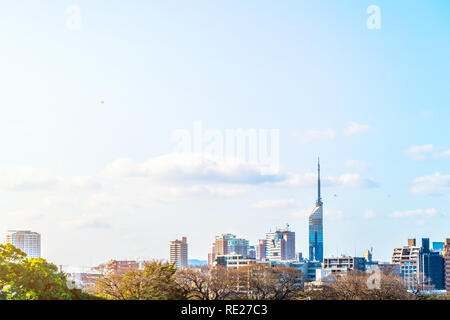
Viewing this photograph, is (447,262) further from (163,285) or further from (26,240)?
(163,285)

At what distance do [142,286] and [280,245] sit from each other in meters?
94.7

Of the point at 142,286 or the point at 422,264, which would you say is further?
the point at 422,264

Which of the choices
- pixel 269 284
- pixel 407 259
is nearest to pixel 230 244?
pixel 407 259

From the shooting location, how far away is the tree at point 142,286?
82.4 ft

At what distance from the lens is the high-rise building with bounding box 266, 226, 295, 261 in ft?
384

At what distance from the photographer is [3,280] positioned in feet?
63.0

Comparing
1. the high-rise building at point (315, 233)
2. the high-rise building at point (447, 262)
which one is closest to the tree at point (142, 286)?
the high-rise building at point (447, 262)

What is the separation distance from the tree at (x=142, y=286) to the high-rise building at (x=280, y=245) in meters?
88.3

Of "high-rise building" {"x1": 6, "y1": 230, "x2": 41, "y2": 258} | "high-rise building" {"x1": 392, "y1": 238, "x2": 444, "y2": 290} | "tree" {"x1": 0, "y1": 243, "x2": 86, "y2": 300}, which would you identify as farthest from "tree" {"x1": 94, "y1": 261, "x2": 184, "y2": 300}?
"high-rise building" {"x1": 392, "y1": 238, "x2": 444, "y2": 290}

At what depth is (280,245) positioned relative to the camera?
119 m

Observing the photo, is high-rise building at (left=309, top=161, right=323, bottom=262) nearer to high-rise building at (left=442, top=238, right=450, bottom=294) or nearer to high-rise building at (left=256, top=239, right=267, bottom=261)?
high-rise building at (left=256, top=239, right=267, bottom=261)

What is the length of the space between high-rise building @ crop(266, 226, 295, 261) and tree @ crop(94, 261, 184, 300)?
88316 millimetres
